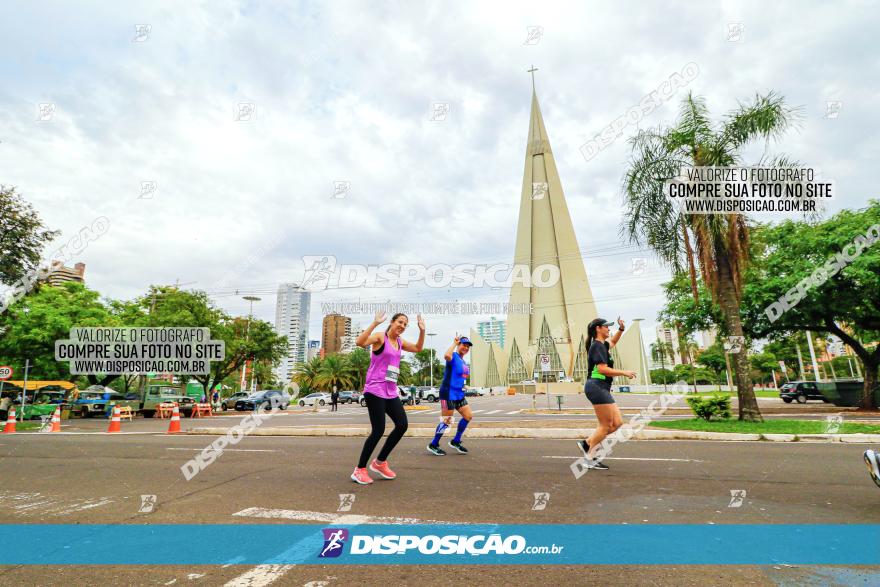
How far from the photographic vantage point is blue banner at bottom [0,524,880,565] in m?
2.96

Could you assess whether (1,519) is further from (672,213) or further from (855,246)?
(855,246)

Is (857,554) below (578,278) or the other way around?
below

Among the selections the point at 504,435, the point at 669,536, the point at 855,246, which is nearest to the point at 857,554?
the point at 669,536

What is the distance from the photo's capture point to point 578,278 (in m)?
94.1

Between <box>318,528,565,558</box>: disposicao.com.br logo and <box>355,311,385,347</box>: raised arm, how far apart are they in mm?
1898

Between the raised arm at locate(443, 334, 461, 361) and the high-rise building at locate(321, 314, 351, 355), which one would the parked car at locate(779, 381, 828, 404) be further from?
the high-rise building at locate(321, 314, 351, 355)

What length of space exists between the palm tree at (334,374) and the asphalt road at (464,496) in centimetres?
4840

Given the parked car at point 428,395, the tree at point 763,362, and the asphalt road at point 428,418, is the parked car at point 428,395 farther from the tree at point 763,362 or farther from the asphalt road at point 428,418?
the tree at point 763,362

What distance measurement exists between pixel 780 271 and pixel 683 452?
51.0 ft

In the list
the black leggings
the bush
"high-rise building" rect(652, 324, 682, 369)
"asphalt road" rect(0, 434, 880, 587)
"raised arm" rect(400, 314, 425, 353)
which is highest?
"high-rise building" rect(652, 324, 682, 369)

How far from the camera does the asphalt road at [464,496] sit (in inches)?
107

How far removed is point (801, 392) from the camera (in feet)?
91.6

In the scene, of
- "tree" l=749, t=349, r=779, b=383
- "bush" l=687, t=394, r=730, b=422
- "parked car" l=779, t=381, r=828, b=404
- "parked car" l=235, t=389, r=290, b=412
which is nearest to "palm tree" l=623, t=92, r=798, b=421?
"bush" l=687, t=394, r=730, b=422

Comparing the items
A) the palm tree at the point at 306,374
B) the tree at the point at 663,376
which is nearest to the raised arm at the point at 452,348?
the palm tree at the point at 306,374
